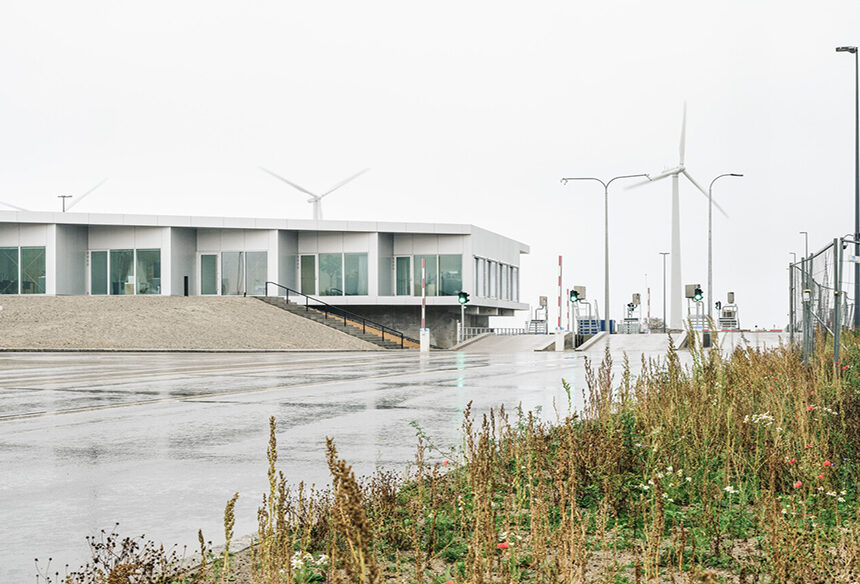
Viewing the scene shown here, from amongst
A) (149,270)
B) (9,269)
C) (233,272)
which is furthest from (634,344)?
(9,269)

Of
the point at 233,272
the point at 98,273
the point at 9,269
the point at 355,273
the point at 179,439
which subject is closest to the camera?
the point at 179,439

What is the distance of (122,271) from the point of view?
5872 centimetres

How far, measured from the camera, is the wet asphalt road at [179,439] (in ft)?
17.8

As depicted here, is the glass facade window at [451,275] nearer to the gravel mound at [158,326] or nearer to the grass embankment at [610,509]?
the gravel mound at [158,326]

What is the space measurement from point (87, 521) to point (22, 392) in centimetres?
1104

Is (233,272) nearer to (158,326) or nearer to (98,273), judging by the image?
(98,273)

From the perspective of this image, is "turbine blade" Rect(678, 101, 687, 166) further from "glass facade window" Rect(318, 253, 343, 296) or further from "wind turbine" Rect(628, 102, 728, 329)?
"glass facade window" Rect(318, 253, 343, 296)

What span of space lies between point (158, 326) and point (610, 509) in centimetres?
4003

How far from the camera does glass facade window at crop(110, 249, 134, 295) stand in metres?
58.6

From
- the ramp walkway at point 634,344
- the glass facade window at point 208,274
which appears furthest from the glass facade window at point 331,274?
the ramp walkway at point 634,344

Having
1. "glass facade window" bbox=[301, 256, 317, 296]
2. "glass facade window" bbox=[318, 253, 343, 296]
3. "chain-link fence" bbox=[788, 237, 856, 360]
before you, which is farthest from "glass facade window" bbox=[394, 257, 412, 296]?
"chain-link fence" bbox=[788, 237, 856, 360]

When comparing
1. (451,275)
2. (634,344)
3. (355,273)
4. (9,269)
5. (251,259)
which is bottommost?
(634,344)

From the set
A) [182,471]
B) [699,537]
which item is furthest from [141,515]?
[699,537]

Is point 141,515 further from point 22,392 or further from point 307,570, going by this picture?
point 22,392
